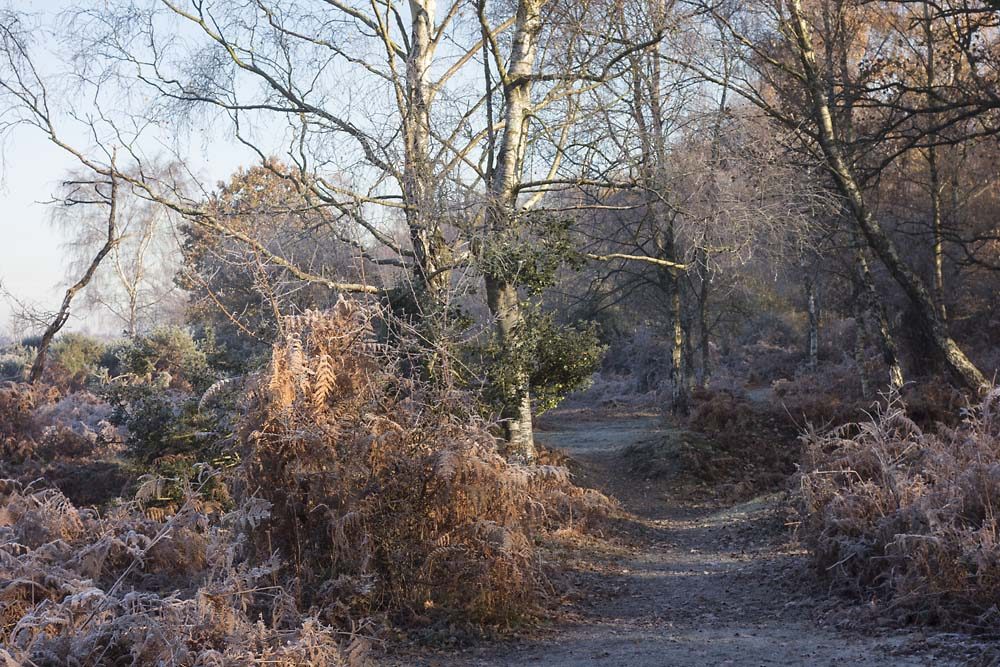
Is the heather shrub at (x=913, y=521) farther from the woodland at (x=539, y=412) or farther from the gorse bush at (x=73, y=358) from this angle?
the gorse bush at (x=73, y=358)

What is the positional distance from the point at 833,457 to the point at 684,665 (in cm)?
377

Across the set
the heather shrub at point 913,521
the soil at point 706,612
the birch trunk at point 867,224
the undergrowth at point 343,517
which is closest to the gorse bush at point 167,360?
the soil at point 706,612

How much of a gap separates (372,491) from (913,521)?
3.94 meters

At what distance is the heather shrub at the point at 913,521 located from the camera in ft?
19.6

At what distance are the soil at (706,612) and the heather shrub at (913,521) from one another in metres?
0.29

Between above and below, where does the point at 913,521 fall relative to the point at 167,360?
below

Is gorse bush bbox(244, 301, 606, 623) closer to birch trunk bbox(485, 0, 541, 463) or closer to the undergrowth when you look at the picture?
the undergrowth

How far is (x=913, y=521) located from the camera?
664 centimetres

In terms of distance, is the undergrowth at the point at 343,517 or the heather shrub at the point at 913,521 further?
the undergrowth at the point at 343,517

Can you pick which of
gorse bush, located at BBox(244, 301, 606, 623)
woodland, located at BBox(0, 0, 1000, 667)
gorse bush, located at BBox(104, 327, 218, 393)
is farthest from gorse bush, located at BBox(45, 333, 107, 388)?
gorse bush, located at BBox(244, 301, 606, 623)

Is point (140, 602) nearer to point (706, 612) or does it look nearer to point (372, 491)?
point (372, 491)

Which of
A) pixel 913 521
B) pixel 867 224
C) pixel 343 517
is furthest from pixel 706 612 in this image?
pixel 867 224

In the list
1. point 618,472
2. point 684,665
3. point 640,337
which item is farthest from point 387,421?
point 640,337

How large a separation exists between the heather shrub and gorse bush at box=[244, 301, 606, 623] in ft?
8.32
